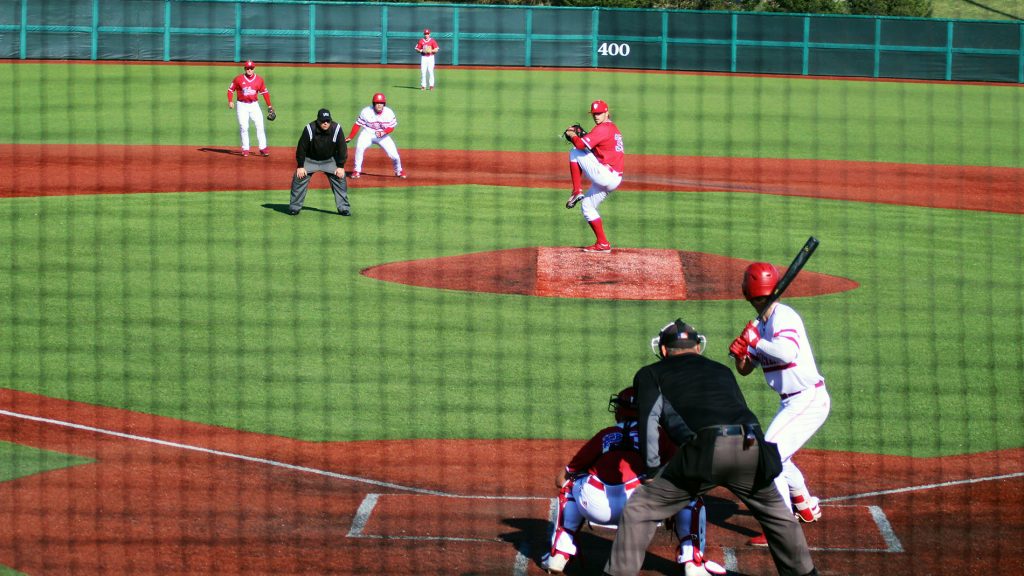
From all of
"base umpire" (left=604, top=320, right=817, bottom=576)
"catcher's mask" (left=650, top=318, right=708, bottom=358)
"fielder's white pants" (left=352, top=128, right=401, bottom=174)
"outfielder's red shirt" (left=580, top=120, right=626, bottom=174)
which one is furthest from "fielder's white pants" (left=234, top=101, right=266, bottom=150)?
"base umpire" (left=604, top=320, right=817, bottom=576)

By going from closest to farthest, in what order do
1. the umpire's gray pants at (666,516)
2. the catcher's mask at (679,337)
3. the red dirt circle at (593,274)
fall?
1. the umpire's gray pants at (666,516)
2. the catcher's mask at (679,337)
3. the red dirt circle at (593,274)

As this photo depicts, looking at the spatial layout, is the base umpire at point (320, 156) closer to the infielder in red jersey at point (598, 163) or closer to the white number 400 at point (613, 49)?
the infielder in red jersey at point (598, 163)

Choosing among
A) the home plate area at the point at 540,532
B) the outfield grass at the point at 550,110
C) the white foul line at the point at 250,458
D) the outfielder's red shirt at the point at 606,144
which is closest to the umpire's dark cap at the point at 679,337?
the home plate area at the point at 540,532

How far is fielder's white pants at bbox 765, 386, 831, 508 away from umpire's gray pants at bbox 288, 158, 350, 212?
11.1 metres

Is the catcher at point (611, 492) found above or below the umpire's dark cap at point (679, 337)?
below

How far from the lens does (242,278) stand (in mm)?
13781

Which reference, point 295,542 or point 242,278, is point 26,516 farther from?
point 242,278

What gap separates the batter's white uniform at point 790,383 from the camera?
6594 millimetres

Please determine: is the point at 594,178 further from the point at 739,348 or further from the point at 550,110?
the point at 550,110

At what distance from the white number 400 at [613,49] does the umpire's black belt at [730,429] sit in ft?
113

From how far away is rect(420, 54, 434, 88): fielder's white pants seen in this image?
33.2 metres

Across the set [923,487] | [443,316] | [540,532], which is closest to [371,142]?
[443,316]

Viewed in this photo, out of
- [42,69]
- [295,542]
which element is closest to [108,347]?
[295,542]

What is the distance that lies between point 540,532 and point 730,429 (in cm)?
179
